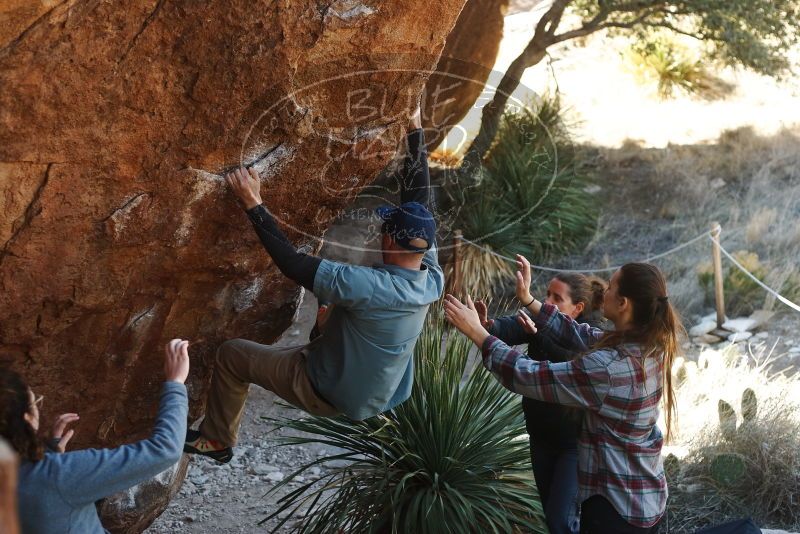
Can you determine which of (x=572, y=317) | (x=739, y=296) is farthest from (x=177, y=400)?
(x=739, y=296)

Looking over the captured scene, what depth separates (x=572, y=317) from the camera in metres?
4.46

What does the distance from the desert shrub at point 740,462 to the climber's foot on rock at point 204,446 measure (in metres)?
2.87

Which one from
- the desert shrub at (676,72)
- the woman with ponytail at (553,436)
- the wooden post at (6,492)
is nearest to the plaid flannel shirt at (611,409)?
the woman with ponytail at (553,436)

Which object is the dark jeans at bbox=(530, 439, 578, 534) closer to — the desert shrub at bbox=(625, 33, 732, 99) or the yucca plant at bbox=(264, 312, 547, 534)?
the yucca plant at bbox=(264, 312, 547, 534)

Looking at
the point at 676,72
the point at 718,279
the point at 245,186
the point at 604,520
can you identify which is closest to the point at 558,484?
the point at 604,520

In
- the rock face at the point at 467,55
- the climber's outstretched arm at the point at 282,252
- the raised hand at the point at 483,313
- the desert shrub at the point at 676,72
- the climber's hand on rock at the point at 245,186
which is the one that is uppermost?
the desert shrub at the point at 676,72

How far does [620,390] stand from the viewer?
Result: 3539mm

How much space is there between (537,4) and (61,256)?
12602mm

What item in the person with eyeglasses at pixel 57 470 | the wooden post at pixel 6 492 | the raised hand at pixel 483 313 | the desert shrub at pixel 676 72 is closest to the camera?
the wooden post at pixel 6 492

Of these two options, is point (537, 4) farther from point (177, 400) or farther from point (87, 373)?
point (177, 400)

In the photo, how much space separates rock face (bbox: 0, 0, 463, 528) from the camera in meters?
3.61

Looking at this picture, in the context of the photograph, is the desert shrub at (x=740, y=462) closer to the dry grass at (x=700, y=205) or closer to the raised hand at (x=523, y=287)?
the raised hand at (x=523, y=287)

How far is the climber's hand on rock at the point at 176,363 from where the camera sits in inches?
126

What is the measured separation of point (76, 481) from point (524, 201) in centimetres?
902
